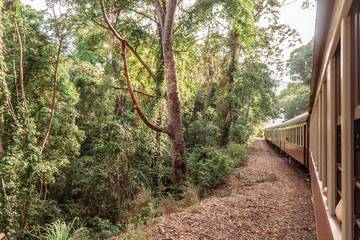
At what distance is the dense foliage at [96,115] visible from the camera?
7020 millimetres

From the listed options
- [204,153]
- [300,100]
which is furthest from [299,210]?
[300,100]

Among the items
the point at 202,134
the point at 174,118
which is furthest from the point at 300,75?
the point at 174,118

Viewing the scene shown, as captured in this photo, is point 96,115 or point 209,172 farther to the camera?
point 96,115

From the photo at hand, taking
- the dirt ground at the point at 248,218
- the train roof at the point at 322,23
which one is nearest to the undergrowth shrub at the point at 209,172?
the dirt ground at the point at 248,218

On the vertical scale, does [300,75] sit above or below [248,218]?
above

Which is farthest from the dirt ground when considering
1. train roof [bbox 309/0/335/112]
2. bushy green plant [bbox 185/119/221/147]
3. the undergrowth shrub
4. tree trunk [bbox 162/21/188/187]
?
bushy green plant [bbox 185/119/221/147]

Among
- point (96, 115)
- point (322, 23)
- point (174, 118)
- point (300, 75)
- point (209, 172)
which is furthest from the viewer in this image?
point (300, 75)

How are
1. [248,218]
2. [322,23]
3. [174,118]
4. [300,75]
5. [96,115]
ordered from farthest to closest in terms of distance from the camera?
[300,75]
[96,115]
[174,118]
[248,218]
[322,23]

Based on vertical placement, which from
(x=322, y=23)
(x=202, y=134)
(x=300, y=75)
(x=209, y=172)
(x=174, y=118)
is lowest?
(x=209, y=172)

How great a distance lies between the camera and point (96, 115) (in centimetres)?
1408

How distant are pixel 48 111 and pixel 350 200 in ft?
30.6

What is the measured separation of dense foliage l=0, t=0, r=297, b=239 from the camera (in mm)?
7020

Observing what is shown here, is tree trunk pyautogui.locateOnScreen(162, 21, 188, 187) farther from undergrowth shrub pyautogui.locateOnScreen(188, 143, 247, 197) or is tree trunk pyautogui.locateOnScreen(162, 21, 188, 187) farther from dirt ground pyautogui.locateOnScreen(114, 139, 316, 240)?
dirt ground pyautogui.locateOnScreen(114, 139, 316, 240)

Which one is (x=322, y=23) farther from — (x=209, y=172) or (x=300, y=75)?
(x=300, y=75)
